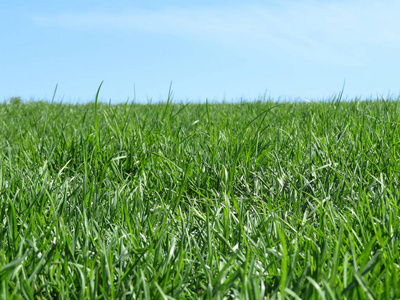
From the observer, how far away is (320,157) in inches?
87.8

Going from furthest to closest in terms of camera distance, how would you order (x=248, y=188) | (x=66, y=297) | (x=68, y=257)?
(x=248, y=188) < (x=68, y=257) < (x=66, y=297)

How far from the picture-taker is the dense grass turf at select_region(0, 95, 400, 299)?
1.04m

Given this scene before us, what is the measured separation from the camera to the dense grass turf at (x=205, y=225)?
1.04m

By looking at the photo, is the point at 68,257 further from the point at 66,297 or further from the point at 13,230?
the point at 13,230

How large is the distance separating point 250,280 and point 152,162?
55.0 inches

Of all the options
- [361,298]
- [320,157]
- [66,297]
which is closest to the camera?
[361,298]

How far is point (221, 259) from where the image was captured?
1.26 m

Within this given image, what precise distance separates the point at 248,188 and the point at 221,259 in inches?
31.4

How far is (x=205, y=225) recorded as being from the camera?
142 cm

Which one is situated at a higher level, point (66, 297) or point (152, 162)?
point (152, 162)

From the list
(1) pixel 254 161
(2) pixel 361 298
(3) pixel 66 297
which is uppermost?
(1) pixel 254 161

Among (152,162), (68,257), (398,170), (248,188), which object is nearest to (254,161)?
(248,188)

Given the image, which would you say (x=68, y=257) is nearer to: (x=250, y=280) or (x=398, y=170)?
(x=250, y=280)

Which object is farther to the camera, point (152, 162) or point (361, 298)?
point (152, 162)
